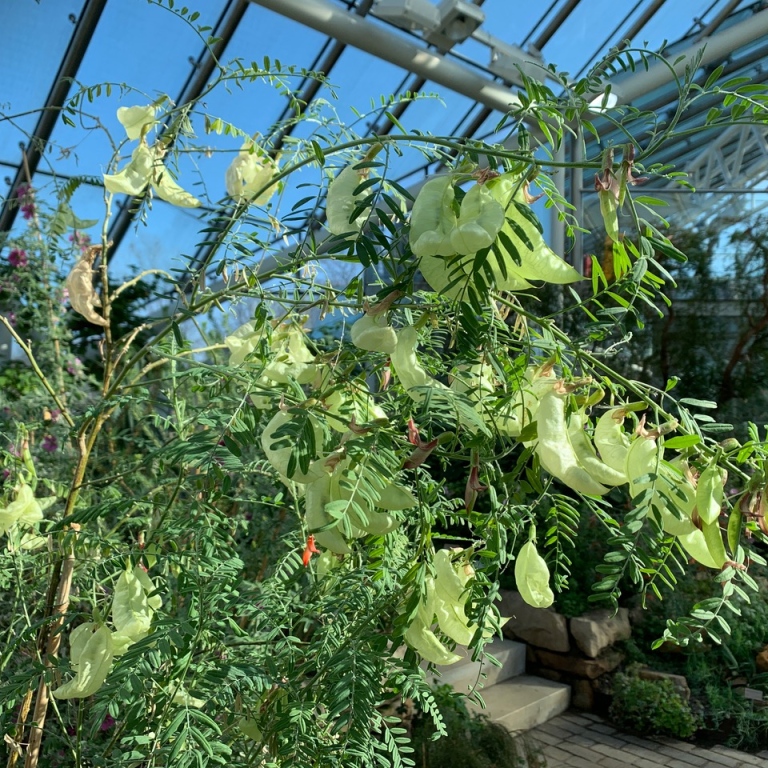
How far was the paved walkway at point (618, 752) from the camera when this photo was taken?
3449 millimetres

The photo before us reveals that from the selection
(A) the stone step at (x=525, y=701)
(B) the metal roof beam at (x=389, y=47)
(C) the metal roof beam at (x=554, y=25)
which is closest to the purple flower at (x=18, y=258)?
(B) the metal roof beam at (x=389, y=47)

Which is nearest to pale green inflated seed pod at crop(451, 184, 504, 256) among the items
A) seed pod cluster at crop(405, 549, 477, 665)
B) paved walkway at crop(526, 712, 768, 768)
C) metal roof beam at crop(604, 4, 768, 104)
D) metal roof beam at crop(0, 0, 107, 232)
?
seed pod cluster at crop(405, 549, 477, 665)

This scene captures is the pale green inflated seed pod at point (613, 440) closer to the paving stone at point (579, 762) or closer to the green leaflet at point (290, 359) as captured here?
the green leaflet at point (290, 359)

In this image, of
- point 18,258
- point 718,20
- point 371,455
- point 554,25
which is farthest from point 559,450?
point 718,20

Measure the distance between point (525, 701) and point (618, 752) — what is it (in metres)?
0.51

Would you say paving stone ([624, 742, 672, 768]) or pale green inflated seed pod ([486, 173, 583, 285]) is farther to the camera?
paving stone ([624, 742, 672, 768])

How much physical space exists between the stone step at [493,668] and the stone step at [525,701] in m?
0.04

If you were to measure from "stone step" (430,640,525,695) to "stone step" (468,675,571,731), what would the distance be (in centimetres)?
4

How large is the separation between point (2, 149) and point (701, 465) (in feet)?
21.8

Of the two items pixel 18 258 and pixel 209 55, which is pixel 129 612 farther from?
pixel 209 55

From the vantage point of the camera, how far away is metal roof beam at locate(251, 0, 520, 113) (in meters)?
4.77

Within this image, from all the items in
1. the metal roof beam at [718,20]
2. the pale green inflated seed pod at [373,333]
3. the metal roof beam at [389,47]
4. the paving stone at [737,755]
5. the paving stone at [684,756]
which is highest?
the metal roof beam at [718,20]

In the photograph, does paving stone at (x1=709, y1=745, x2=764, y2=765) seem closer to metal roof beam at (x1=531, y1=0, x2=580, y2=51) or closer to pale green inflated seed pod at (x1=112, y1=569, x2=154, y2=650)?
pale green inflated seed pod at (x1=112, y1=569, x2=154, y2=650)

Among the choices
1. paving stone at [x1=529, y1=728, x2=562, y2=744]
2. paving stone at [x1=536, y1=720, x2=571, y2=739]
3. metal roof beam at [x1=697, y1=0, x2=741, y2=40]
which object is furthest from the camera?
metal roof beam at [x1=697, y1=0, x2=741, y2=40]
